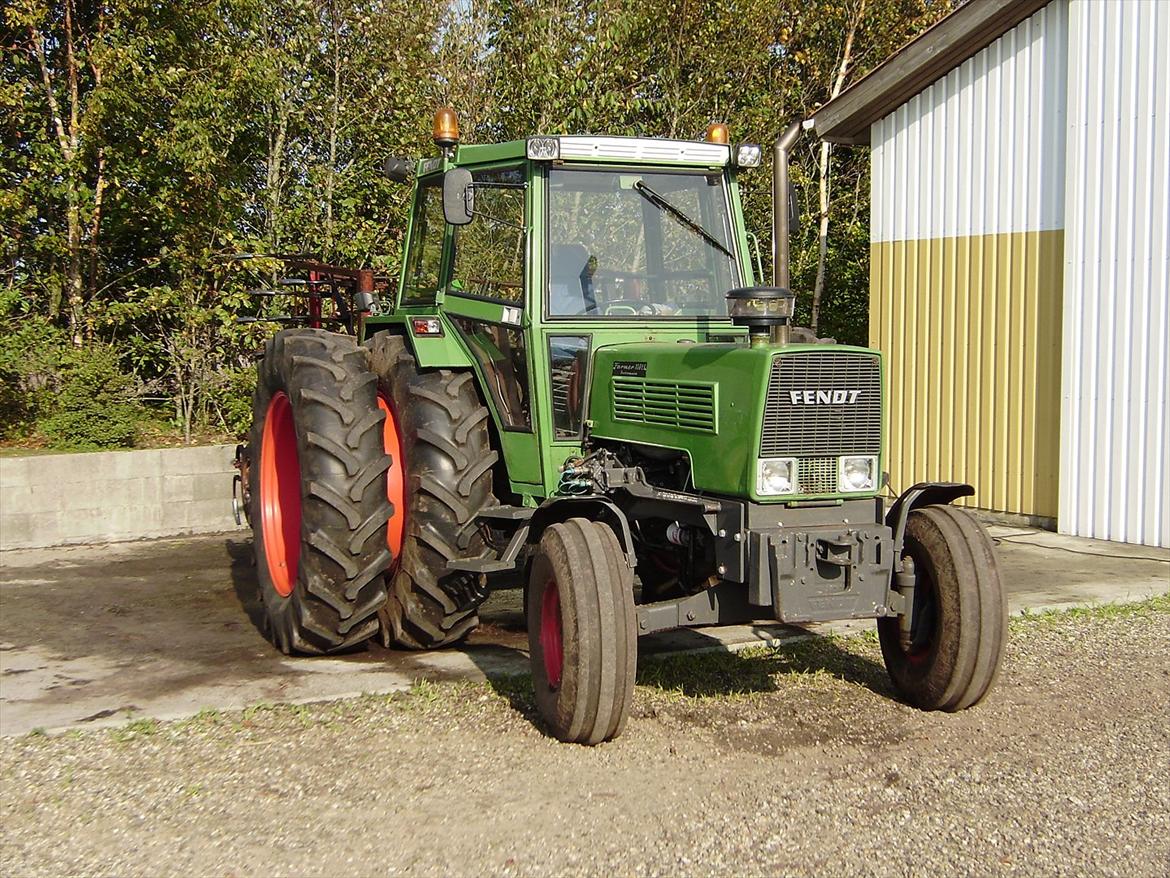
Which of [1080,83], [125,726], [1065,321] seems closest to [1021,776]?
[125,726]

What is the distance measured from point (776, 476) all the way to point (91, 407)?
6.75 metres

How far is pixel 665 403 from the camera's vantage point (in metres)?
5.07

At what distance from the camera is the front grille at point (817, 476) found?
4703mm

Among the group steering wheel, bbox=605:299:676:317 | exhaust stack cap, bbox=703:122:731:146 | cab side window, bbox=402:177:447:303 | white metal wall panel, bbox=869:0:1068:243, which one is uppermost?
white metal wall panel, bbox=869:0:1068:243

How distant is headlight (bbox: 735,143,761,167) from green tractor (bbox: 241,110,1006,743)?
2 centimetres

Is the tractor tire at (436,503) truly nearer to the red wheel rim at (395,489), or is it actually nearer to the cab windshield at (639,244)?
the red wheel rim at (395,489)

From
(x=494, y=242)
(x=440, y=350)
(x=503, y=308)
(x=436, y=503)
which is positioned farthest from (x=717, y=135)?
(x=436, y=503)

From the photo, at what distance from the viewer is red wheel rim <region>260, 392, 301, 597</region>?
6715mm

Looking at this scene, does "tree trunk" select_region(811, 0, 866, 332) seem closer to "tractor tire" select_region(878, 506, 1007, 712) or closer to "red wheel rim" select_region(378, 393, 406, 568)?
"red wheel rim" select_region(378, 393, 406, 568)

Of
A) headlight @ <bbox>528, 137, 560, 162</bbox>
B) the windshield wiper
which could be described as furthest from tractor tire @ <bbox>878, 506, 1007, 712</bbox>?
headlight @ <bbox>528, 137, 560, 162</bbox>

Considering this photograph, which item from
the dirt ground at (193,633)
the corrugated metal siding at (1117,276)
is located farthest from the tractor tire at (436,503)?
the corrugated metal siding at (1117,276)

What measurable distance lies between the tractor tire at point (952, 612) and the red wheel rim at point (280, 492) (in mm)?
3391

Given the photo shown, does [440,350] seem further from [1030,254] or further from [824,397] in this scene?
[1030,254]

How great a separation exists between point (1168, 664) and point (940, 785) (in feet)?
7.49
